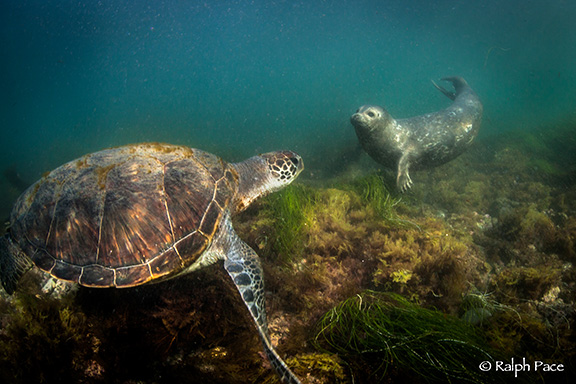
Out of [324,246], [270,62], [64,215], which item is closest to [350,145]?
[324,246]

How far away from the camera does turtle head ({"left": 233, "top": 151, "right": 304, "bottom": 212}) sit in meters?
3.73

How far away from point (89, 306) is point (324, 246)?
3.12 m

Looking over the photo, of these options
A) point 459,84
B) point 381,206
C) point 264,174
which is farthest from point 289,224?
point 459,84

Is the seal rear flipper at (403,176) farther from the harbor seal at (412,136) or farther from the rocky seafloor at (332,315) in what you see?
the rocky seafloor at (332,315)

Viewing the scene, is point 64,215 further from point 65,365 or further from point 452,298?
point 452,298

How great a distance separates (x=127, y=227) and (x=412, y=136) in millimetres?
7571

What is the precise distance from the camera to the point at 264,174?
3.97 m

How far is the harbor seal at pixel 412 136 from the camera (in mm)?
6559

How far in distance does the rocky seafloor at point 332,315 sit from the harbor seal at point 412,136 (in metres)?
3.32

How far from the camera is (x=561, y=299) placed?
2947mm

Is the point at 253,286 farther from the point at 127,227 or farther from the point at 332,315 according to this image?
the point at 127,227

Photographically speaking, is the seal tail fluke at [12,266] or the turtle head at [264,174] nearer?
the seal tail fluke at [12,266]

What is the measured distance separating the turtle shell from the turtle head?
744 mm

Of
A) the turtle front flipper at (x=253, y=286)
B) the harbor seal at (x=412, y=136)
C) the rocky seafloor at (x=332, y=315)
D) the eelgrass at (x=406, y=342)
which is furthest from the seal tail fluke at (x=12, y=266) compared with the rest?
the harbor seal at (x=412, y=136)
